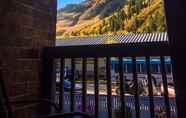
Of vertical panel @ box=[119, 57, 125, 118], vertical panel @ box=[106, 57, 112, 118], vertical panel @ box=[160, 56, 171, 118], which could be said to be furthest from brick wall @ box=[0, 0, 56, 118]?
vertical panel @ box=[160, 56, 171, 118]

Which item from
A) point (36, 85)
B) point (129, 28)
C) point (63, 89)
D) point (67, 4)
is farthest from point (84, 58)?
point (67, 4)

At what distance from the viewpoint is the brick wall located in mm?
1599

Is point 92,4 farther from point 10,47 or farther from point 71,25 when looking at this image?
point 10,47

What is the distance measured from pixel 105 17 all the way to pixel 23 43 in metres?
1.35

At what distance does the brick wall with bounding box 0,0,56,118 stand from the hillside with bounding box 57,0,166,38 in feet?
1.36

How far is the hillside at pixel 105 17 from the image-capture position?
2.39m

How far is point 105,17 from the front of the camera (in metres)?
2.74

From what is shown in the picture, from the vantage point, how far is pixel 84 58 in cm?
185

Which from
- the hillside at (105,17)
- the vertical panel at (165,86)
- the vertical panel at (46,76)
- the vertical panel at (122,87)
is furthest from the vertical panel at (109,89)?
the hillside at (105,17)

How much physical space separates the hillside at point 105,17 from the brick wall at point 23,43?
1.36ft

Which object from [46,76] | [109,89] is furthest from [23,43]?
[109,89]

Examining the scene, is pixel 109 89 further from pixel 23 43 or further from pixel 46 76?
pixel 23 43

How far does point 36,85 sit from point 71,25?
1.10 meters

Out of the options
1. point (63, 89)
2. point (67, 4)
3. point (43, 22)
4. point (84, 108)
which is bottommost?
point (84, 108)
